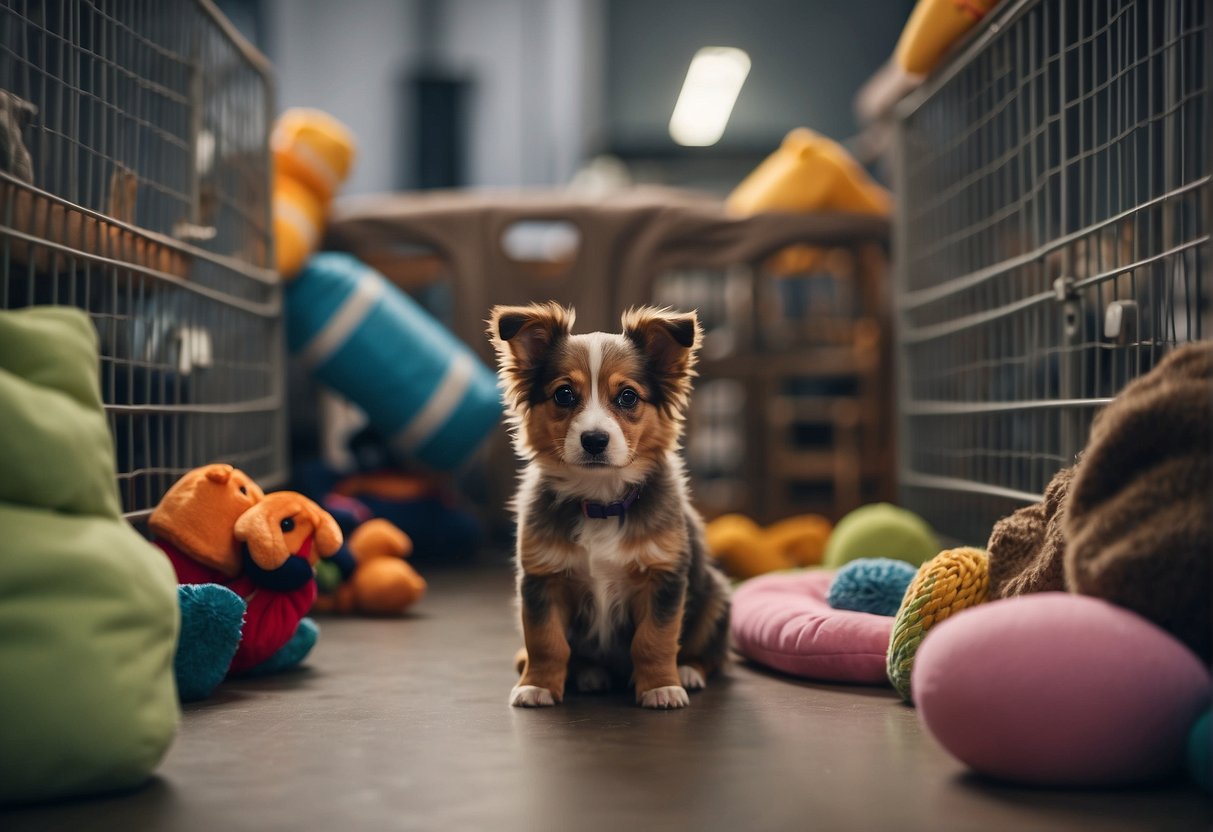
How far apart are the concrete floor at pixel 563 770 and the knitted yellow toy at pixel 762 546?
4.14ft

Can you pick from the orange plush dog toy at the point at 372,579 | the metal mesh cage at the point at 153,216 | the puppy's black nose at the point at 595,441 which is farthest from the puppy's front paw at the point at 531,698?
the orange plush dog toy at the point at 372,579

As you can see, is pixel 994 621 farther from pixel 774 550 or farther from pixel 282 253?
pixel 282 253

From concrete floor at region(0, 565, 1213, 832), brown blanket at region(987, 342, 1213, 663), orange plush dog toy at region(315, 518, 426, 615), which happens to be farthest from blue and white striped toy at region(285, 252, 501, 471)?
brown blanket at region(987, 342, 1213, 663)

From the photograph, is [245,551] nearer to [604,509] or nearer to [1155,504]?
[604,509]

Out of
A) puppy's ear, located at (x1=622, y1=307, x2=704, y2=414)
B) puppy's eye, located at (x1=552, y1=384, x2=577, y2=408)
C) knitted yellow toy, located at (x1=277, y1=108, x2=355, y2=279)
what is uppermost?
knitted yellow toy, located at (x1=277, y1=108, x2=355, y2=279)

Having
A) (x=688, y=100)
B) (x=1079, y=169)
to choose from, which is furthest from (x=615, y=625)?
(x=688, y=100)

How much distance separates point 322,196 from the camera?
4078mm

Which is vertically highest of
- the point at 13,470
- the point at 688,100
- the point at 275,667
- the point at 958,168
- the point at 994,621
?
the point at 688,100

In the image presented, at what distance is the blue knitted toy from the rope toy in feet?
0.92

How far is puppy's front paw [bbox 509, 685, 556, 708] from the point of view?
1.88 m

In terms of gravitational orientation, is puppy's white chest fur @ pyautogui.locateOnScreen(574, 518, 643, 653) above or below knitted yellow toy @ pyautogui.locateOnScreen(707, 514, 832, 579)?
above

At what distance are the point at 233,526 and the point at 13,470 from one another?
0.79 metres

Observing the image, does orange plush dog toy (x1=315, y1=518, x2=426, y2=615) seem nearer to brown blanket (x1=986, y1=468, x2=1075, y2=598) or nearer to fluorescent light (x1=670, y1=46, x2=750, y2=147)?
brown blanket (x1=986, y1=468, x2=1075, y2=598)

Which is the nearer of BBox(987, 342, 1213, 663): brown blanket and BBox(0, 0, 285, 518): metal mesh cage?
BBox(987, 342, 1213, 663): brown blanket
